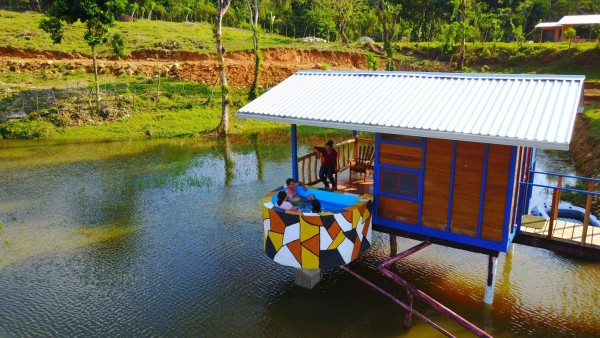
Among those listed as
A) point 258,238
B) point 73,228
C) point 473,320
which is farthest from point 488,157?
point 73,228

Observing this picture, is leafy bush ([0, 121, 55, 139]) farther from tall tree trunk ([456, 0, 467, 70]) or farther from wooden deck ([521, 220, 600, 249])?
tall tree trunk ([456, 0, 467, 70])

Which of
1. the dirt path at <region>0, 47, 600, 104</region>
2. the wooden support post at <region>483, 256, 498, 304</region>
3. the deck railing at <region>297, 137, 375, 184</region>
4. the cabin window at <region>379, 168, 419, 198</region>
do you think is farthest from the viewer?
the dirt path at <region>0, 47, 600, 104</region>

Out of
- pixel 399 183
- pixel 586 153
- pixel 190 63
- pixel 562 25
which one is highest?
pixel 562 25

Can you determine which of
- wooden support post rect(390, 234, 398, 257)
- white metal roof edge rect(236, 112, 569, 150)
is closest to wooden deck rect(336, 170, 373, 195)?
wooden support post rect(390, 234, 398, 257)

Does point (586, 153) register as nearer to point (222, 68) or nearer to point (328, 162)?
point (328, 162)

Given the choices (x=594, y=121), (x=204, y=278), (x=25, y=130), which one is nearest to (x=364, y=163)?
(x=204, y=278)

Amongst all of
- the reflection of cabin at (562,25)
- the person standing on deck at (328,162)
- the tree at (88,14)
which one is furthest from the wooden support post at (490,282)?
the reflection of cabin at (562,25)
